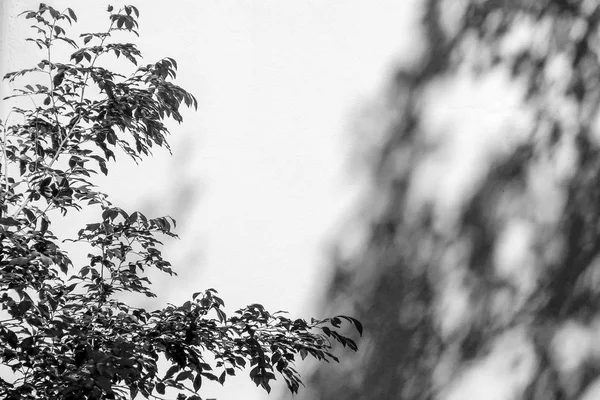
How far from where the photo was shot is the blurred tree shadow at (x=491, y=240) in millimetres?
2846

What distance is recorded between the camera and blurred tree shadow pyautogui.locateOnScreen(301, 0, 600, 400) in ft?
9.34

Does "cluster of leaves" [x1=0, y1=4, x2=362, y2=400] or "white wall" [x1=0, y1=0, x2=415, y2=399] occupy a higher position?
"white wall" [x1=0, y1=0, x2=415, y2=399]

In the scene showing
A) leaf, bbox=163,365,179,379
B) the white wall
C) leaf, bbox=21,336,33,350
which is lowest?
leaf, bbox=163,365,179,379

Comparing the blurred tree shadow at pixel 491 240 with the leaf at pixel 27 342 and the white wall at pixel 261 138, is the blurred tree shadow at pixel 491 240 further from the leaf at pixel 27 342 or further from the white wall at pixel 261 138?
the leaf at pixel 27 342

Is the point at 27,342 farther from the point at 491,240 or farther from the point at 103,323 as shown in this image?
the point at 491,240

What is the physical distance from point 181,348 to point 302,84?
1486mm

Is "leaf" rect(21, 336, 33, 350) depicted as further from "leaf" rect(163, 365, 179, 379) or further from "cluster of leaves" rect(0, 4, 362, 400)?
"leaf" rect(163, 365, 179, 379)

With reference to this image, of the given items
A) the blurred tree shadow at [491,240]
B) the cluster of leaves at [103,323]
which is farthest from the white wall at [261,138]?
the cluster of leaves at [103,323]

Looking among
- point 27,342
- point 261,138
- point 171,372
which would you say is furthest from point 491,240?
point 27,342

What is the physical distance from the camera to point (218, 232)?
3.17 metres

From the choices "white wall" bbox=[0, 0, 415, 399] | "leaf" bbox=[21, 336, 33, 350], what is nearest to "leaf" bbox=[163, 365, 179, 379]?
"leaf" bbox=[21, 336, 33, 350]

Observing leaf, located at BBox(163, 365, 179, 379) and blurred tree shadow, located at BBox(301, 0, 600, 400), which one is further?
blurred tree shadow, located at BBox(301, 0, 600, 400)

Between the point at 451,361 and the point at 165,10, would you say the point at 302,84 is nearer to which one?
the point at 165,10

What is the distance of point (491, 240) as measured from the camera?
2.91m
